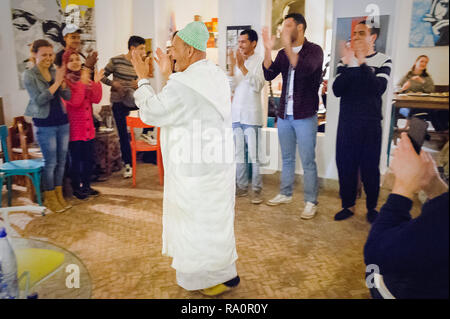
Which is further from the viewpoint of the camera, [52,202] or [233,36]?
[233,36]

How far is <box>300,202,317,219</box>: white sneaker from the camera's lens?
3.22 meters

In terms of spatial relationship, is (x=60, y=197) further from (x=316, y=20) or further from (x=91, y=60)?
(x=316, y=20)

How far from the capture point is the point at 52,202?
11.0 ft

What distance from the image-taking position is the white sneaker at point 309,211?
10.6 ft

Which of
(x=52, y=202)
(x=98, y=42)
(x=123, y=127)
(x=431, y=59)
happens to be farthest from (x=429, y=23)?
(x=98, y=42)

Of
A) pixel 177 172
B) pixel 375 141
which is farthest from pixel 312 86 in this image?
pixel 177 172

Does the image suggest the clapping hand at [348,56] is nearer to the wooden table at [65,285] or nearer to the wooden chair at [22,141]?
the wooden table at [65,285]

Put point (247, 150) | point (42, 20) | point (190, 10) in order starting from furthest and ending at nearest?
point (190, 10) → point (247, 150) → point (42, 20)

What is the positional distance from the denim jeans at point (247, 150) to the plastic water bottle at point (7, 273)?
8.75 feet

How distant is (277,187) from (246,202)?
58 cm

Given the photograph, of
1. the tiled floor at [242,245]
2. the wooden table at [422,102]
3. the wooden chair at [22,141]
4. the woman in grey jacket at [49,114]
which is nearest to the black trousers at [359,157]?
the tiled floor at [242,245]

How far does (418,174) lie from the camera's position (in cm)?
102

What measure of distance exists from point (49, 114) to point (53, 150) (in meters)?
0.32

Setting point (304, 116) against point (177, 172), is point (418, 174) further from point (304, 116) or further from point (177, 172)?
point (304, 116)
